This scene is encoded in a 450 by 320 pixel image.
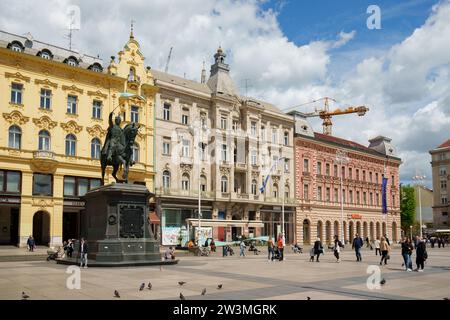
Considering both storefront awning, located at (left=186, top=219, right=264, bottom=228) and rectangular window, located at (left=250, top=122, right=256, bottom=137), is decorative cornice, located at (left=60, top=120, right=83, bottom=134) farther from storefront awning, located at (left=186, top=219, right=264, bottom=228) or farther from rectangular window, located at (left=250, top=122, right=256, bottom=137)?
rectangular window, located at (left=250, top=122, right=256, bottom=137)

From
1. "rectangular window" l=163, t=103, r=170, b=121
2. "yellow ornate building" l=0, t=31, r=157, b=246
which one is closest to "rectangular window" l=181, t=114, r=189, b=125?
"rectangular window" l=163, t=103, r=170, b=121

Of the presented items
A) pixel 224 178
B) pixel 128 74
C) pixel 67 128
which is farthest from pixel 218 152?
pixel 67 128

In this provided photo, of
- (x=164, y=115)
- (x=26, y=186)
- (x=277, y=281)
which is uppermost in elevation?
(x=164, y=115)

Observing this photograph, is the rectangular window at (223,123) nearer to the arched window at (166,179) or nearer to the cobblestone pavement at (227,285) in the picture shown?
the arched window at (166,179)

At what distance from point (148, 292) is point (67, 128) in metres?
33.5

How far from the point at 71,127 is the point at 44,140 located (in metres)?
2.78

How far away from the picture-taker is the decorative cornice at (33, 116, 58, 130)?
42425mm

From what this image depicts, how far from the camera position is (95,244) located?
23.7 m

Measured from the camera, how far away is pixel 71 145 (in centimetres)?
4478

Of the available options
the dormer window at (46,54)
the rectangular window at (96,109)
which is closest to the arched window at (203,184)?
the rectangular window at (96,109)

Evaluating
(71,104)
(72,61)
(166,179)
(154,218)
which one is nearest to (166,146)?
(166,179)

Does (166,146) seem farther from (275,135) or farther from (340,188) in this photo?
(340,188)

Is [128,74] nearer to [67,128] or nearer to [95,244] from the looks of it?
[67,128]
